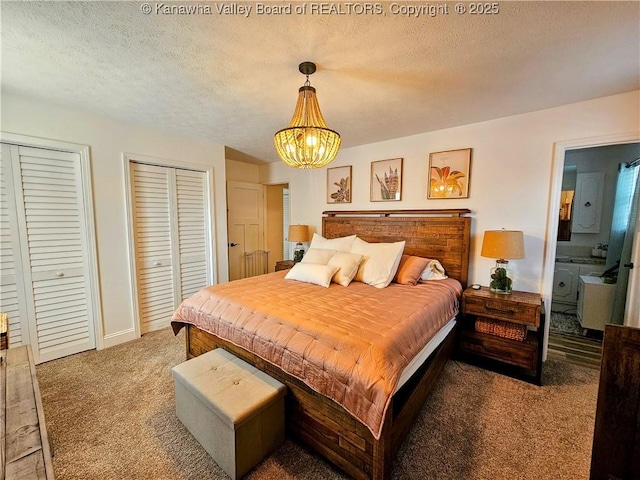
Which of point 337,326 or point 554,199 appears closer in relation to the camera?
point 337,326

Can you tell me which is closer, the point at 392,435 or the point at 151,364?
the point at 392,435

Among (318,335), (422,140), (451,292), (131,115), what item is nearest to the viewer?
(318,335)

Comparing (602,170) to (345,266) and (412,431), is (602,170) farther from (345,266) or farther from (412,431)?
(412,431)

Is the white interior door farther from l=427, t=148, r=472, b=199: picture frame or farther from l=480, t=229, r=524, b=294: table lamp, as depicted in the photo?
l=480, t=229, r=524, b=294: table lamp

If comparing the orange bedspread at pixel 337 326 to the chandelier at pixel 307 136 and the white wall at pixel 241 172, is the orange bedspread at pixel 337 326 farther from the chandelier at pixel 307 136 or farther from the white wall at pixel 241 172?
the white wall at pixel 241 172

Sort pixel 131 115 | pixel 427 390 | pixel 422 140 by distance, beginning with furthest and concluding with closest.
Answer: pixel 422 140, pixel 131 115, pixel 427 390

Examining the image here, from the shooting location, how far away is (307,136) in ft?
5.53

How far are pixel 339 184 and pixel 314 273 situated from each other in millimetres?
1712

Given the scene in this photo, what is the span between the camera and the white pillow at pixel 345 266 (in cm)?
263

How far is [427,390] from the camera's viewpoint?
189 centimetres

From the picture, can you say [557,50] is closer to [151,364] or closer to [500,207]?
[500,207]

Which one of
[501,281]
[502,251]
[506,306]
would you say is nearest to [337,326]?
[506,306]

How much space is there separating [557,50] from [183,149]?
3.58m

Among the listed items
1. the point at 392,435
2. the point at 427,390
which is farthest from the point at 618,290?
the point at 392,435
